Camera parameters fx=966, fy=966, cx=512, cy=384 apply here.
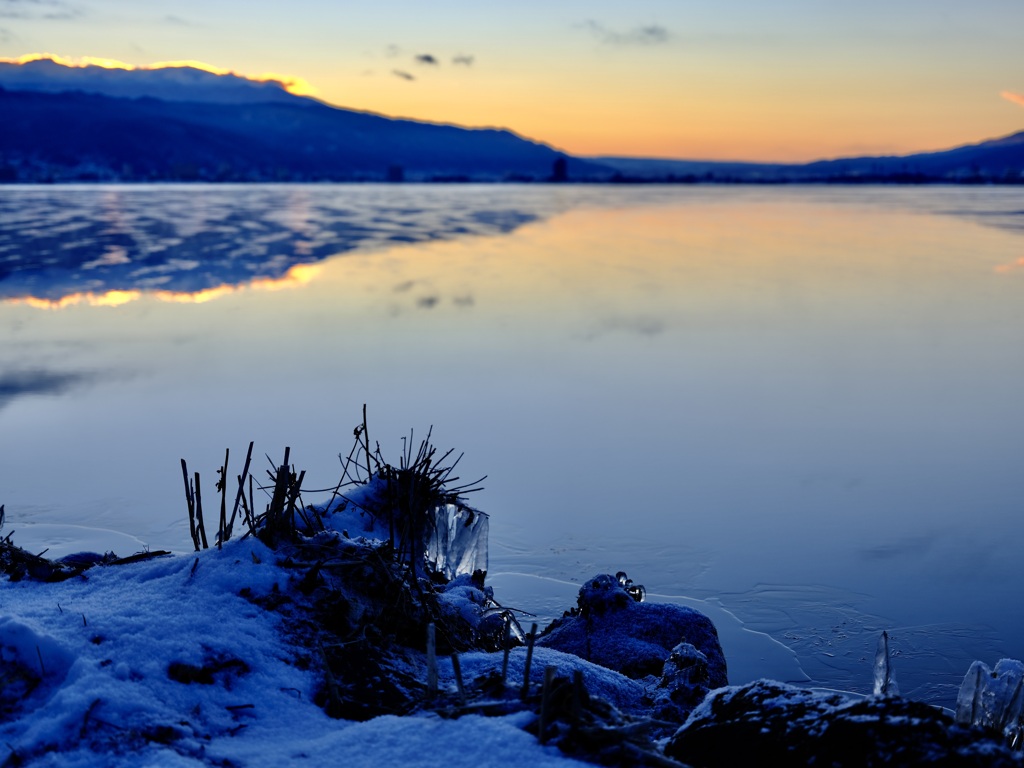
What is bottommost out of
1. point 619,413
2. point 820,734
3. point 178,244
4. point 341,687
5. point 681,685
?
point 681,685

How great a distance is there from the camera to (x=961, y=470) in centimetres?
925

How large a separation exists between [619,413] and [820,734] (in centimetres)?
856

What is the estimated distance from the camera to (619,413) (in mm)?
11469

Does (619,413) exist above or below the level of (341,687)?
below

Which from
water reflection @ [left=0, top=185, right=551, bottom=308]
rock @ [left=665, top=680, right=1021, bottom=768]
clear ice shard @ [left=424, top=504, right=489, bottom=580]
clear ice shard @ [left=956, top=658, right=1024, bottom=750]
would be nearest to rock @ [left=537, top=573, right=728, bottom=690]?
clear ice shard @ [left=424, top=504, right=489, bottom=580]

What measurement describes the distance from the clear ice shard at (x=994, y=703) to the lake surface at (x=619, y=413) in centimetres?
136

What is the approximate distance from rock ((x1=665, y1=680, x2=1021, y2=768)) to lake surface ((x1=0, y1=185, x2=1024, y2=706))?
2489 millimetres

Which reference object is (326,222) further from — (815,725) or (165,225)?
(815,725)

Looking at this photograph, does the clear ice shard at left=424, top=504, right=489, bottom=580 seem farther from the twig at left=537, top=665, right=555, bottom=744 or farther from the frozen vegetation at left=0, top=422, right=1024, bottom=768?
the twig at left=537, top=665, right=555, bottom=744

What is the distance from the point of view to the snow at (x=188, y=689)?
9.79 ft

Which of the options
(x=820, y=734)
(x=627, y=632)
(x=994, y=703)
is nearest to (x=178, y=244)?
(x=627, y=632)

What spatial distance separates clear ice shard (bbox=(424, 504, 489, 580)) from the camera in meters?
5.60

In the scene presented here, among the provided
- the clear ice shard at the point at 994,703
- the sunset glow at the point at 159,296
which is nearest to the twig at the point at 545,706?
the clear ice shard at the point at 994,703

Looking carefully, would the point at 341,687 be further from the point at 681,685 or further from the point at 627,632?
the point at 627,632
